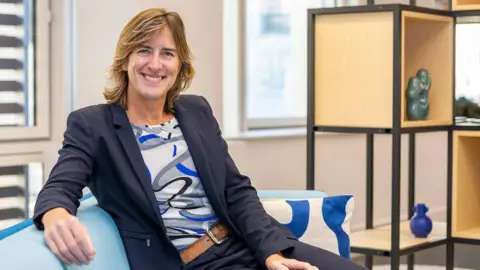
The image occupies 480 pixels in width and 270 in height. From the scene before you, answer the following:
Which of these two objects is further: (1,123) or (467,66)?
(467,66)

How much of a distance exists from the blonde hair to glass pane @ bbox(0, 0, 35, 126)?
108 cm

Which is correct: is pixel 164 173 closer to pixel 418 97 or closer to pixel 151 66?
pixel 151 66

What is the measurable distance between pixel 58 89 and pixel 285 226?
1260 millimetres

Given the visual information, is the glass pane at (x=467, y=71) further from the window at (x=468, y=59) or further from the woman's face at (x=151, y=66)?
the woman's face at (x=151, y=66)

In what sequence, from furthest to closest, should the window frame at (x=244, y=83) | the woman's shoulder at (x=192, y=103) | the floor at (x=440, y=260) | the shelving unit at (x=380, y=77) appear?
1. the floor at (x=440, y=260)
2. the window frame at (x=244, y=83)
3. the shelving unit at (x=380, y=77)
4. the woman's shoulder at (x=192, y=103)

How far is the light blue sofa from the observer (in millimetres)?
1562

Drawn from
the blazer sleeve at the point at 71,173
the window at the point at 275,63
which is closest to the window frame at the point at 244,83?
the window at the point at 275,63

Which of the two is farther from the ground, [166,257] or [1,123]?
[1,123]

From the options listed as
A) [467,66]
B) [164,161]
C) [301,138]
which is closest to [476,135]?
[467,66]

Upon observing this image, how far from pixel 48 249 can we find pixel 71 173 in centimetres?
28

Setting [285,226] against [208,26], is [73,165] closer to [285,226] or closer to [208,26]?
[285,226]

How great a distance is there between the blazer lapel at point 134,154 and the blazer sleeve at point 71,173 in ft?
0.25

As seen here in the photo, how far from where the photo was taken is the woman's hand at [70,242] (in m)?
1.63

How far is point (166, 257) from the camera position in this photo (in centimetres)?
198
